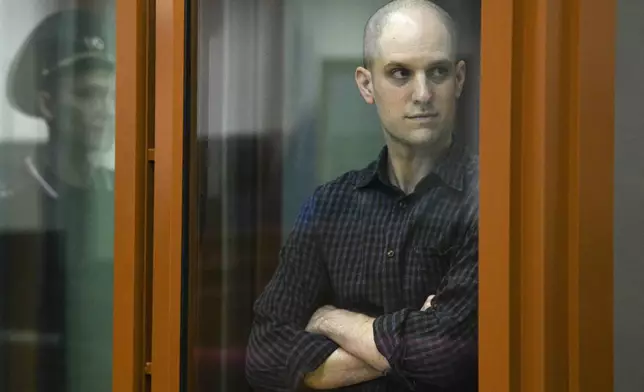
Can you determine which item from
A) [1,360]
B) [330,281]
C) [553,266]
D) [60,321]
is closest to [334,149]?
[330,281]

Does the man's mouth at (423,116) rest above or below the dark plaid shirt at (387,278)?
above

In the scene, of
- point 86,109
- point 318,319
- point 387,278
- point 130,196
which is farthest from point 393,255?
point 86,109

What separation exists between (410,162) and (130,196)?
0.39 meters

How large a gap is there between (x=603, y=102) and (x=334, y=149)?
0.34 m

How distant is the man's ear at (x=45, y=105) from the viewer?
1.06m

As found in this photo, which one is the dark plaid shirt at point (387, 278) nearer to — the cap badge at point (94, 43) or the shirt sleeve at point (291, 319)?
the shirt sleeve at point (291, 319)

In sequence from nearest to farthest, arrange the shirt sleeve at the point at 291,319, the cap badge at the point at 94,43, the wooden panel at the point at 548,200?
the wooden panel at the point at 548,200 < the shirt sleeve at the point at 291,319 < the cap badge at the point at 94,43

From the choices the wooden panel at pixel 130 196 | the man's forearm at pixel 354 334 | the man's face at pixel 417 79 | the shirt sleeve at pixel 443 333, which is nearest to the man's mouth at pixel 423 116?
the man's face at pixel 417 79

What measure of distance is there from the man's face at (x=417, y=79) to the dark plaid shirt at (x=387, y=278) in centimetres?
4

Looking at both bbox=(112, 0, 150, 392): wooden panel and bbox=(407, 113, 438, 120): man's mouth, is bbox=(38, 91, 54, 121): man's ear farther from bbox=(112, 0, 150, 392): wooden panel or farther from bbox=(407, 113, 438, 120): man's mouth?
bbox=(407, 113, 438, 120): man's mouth

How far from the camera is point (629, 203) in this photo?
99 cm

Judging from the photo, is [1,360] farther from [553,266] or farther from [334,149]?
[553,266]

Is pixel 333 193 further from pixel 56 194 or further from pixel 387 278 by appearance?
pixel 56 194

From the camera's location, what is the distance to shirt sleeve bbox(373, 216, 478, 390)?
31.8 inches
